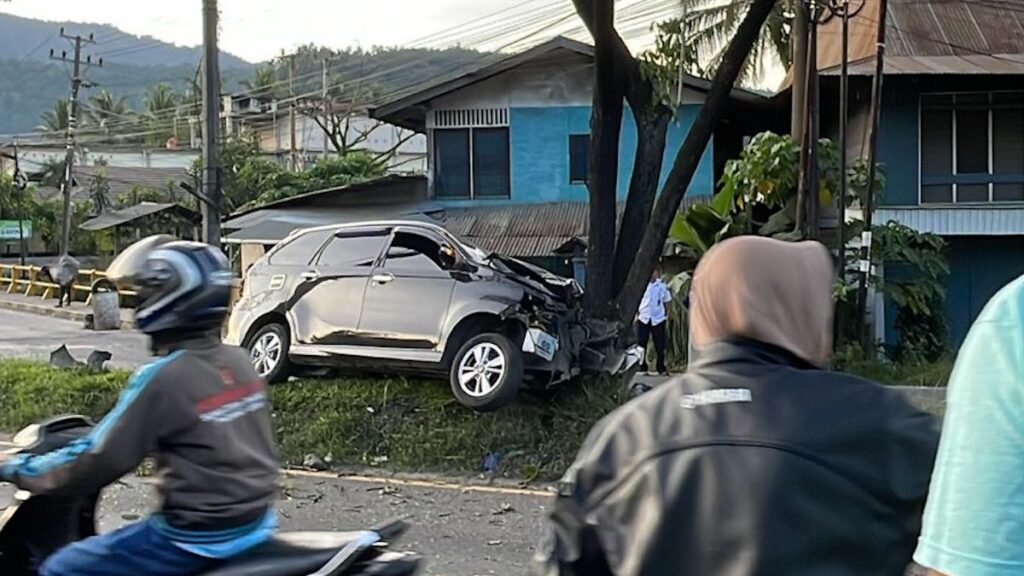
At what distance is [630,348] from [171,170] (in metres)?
58.0

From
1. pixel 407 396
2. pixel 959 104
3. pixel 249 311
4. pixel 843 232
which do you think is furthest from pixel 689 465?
pixel 959 104

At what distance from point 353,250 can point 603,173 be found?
108 inches

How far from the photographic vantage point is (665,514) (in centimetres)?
229

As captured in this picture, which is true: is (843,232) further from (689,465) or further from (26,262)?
(26,262)

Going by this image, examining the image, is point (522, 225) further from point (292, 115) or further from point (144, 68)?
point (144, 68)

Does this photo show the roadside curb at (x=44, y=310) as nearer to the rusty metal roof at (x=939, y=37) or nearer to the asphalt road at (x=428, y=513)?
the rusty metal roof at (x=939, y=37)

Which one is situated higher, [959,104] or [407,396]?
[959,104]

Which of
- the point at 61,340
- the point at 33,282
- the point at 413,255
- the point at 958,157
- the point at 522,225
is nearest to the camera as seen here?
the point at 413,255

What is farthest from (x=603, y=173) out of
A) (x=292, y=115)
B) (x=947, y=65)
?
(x=292, y=115)

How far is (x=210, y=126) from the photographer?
16.9 m

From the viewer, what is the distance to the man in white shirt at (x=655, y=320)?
57.4 ft

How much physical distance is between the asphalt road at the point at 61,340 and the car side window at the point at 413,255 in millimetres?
6826

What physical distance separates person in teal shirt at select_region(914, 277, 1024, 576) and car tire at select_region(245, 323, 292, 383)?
10.9 m

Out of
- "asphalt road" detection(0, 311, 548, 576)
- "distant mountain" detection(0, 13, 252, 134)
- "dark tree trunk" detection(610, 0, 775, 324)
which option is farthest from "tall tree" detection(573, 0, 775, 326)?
"distant mountain" detection(0, 13, 252, 134)
